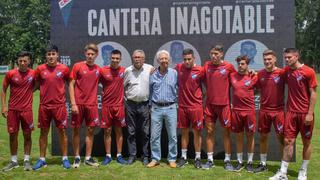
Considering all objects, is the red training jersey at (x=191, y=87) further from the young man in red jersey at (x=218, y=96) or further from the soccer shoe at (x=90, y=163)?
the soccer shoe at (x=90, y=163)

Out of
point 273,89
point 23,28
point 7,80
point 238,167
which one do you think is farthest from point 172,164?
point 23,28

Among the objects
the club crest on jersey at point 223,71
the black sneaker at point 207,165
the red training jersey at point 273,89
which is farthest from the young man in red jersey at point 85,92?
the red training jersey at point 273,89

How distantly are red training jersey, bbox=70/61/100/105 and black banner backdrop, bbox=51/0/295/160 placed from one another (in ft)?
3.45

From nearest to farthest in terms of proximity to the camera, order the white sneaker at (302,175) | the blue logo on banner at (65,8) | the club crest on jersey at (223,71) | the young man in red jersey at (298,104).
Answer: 1. the young man in red jersey at (298,104)
2. the white sneaker at (302,175)
3. the club crest on jersey at (223,71)
4. the blue logo on banner at (65,8)

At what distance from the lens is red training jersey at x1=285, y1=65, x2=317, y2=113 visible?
5.84m

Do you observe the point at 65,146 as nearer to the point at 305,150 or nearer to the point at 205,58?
the point at 205,58

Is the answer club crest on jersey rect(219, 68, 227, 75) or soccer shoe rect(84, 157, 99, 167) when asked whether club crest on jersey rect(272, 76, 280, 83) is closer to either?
club crest on jersey rect(219, 68, 227, 75)

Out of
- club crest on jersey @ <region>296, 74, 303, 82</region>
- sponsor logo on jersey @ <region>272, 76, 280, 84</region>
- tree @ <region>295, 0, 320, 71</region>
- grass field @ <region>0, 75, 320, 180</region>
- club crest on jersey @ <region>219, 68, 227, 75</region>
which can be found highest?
tree @ <region>295, 0, 320, 71</region>

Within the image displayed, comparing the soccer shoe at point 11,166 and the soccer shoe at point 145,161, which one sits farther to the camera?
the soccer shoe at point 145,161

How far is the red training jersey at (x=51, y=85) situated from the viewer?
6.50 meters

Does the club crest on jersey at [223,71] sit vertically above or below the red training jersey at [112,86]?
above

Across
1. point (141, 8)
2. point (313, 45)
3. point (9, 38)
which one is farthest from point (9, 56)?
point (141, 8)

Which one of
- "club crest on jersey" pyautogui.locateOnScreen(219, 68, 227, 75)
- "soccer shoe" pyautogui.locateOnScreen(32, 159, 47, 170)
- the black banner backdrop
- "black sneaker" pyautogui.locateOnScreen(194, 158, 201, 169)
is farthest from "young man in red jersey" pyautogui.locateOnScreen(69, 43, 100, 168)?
"club crest on jersey" pyautogui.locateOnScreen(219, 68, 227, 75)

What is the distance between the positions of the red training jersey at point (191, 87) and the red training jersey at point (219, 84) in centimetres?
15
